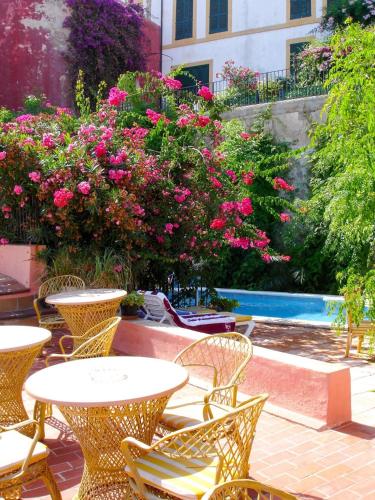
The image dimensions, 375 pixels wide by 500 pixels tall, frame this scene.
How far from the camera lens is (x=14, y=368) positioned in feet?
12.6

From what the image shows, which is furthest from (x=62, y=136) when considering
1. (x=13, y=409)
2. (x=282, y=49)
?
(x=282, y=49)

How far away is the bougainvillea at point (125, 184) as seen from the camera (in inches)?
318

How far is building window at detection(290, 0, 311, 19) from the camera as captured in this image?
21.4m

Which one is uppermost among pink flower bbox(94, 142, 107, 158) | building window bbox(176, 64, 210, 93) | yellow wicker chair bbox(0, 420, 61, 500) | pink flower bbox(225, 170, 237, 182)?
building window bbox(176, 64, 210, 93)

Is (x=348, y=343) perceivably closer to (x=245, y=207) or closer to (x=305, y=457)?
(x=245, y=207)

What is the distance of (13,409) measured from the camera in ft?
12.9

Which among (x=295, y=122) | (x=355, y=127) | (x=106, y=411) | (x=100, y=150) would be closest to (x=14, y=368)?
(x=106, y=411)

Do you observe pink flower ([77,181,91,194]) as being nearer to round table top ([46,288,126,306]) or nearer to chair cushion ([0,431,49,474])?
round table top ([46,288,126,306])

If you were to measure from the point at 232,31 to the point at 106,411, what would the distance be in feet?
73.8

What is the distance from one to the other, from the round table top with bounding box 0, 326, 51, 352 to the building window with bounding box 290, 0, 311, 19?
20127 millimetres

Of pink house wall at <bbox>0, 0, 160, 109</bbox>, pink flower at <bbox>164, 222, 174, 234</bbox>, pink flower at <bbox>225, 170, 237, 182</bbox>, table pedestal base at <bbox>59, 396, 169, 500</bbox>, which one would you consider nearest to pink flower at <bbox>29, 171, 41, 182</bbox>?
pink flower at <bbox>164, 222, 174, 234</bbox>

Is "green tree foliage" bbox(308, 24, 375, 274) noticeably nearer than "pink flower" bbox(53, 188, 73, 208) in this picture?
Yes

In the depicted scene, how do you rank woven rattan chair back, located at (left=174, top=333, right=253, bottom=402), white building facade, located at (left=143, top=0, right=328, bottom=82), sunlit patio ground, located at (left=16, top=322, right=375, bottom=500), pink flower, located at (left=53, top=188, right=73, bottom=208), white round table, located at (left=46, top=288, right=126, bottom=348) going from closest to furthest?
sunlit patio ground, located at (left=16, top=322, right=375, bottom=500), woven rattan chair back, located at (left=174, top=333, right=253, bottom=402), white round table, located at (left=46, top=288, right=126, bottom=348), pink flower, located at (left=53, top=188, right=73, bottom=208), white building facade, located at (left=143, top=0, right=328, bottom=82)

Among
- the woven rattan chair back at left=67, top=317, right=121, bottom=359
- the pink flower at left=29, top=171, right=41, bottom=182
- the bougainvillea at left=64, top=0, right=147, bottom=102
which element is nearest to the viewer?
the woven rattan chair back at left=67, top=317, right=121, bottom=359
